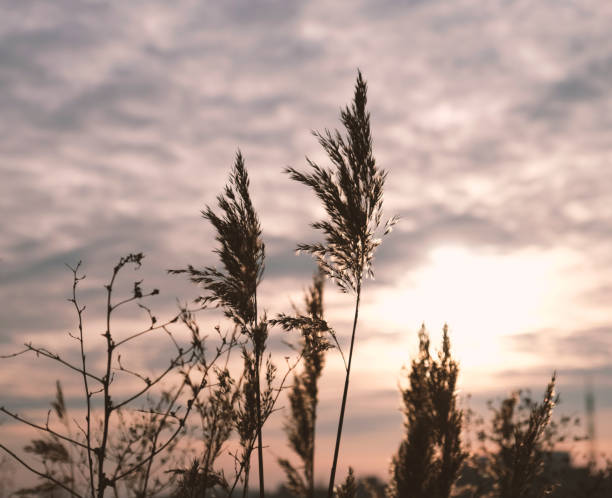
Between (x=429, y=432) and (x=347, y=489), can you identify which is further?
(x=429, y=432)

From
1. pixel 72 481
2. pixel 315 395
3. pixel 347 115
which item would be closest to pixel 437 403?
pixel 315 395

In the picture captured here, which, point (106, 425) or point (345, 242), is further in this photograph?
point (345, 242)

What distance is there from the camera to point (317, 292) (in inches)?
335

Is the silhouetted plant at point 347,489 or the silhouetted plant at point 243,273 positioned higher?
the silhouetted plant at point 243,273

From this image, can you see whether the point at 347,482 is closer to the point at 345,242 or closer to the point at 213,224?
the point at 345,242

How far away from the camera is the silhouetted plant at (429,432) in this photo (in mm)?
7258

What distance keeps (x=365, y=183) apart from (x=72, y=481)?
3.98 meters

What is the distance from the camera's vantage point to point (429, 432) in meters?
7.56

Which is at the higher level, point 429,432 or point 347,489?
point 429,432

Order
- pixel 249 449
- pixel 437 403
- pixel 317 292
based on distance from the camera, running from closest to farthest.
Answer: pixel 249 449, pixel 437 403, pixel 317 292

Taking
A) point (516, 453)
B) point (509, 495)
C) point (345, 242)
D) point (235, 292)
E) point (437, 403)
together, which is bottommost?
point (509, 495)

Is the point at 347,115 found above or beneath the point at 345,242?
above

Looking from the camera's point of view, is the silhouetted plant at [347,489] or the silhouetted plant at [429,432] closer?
the silhouetted plant at [347,489]

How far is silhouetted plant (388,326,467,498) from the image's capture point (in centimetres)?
726
